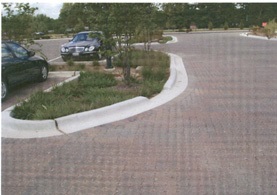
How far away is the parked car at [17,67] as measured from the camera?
7.47m

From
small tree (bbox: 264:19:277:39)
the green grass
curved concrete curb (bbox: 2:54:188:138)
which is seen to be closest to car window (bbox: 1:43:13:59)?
the green grass

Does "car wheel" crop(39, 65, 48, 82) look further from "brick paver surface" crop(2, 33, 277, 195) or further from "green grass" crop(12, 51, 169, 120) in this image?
"brick paver surface" crop(2, 33, 277, 195)

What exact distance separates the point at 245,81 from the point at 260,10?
51.8 meters

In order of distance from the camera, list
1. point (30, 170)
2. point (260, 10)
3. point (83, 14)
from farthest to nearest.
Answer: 1. point (260, 10)
2. point (83, 14)
3. point (30, 170)

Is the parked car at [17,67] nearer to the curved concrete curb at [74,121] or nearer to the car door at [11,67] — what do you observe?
the car door at [11,67]

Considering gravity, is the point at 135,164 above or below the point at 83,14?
below

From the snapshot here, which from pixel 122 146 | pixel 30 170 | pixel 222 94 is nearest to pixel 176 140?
pixel 122 146

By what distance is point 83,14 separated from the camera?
880 cm

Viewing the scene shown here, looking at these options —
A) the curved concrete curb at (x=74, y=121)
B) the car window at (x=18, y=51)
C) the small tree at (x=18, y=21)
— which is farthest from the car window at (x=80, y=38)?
the curved concrete curb at (x=74, y=121)

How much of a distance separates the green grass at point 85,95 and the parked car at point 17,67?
3.47ft

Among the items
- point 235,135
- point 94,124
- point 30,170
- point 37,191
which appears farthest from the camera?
point 94,124

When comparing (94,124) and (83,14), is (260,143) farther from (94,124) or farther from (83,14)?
(83,14)

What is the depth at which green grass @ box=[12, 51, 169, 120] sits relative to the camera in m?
5.89

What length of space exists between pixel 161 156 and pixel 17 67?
5.19 metres
